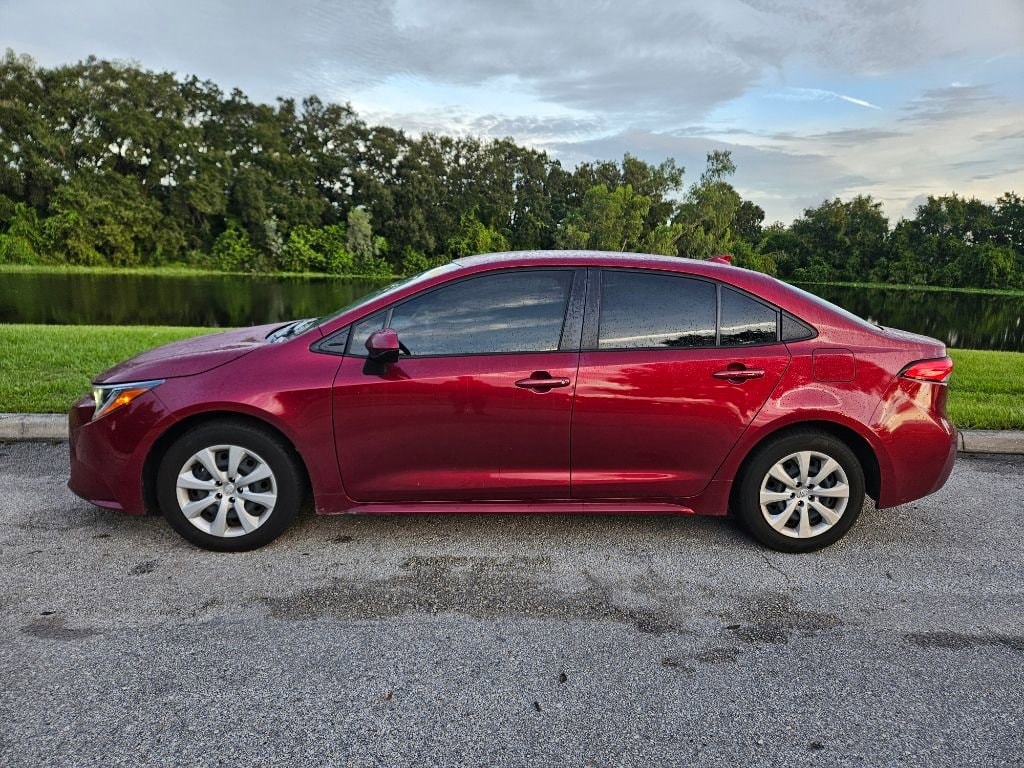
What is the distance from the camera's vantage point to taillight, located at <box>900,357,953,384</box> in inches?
143

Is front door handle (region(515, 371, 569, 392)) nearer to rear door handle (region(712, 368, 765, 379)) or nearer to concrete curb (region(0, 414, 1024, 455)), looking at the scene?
rear door handle (region(712, 368, 765, 379))

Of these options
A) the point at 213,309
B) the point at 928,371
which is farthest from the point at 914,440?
the point at 213,309

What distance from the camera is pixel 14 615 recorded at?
9.47 ft

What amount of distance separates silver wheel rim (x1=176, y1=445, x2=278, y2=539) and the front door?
1.39 feet

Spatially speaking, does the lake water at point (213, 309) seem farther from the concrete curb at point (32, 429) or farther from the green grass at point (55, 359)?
the concrete curb at point (32, 429)

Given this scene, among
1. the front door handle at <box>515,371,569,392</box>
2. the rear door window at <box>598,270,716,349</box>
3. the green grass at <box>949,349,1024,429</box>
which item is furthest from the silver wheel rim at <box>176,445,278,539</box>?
the green grass at <box>949,349,1024,429</box>

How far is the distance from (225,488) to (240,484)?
8cm

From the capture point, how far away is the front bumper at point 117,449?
11.3ft

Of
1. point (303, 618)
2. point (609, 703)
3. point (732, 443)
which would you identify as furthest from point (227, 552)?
point (732, 443)

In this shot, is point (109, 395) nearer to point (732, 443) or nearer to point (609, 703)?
point (609, 703)

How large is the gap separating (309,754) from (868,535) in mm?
3230

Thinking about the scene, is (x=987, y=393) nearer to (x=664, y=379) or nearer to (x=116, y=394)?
(x=664, y=379)

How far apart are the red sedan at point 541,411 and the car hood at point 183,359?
0.05 feet

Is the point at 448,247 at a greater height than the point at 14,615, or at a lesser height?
greater
